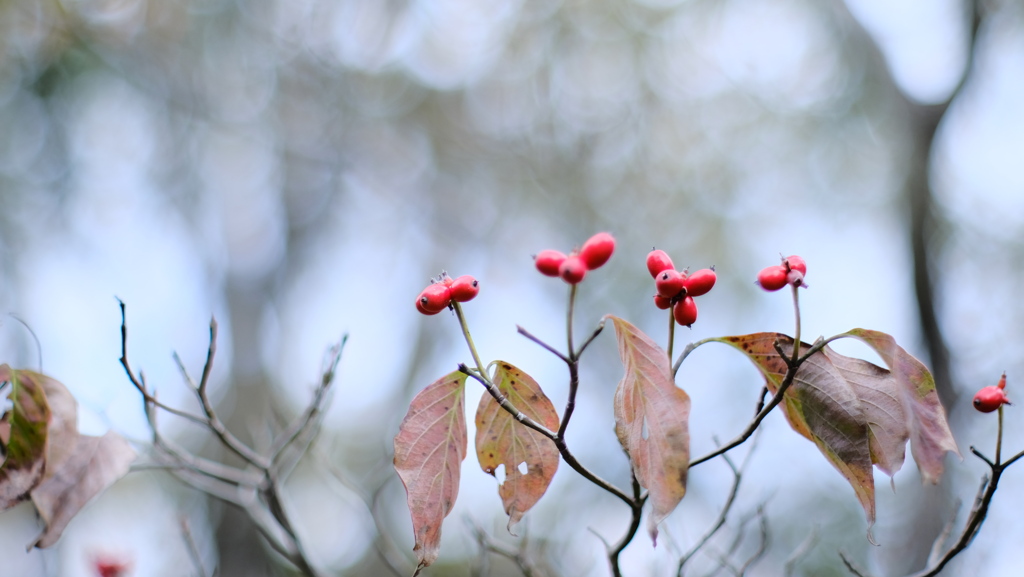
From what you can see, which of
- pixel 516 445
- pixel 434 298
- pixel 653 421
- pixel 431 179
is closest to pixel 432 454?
pixel 516 445

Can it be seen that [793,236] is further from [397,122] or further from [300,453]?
[300,453]

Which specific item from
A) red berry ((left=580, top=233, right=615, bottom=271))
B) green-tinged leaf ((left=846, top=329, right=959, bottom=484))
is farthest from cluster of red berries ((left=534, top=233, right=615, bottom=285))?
green-tinged leaf ((left=846, top=329, right=959, bottom=484))

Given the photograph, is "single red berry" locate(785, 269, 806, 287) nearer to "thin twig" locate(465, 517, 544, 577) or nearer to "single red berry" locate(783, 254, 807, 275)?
"single red berry" locate(783, 254, 807, 275)

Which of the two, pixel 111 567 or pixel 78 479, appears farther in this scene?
pixel 111 567

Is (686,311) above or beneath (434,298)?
above

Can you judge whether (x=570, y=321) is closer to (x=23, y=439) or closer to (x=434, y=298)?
(x=434, y=298)

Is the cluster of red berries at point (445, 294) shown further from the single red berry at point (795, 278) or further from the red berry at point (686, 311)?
the single red berry at point (795, 278)

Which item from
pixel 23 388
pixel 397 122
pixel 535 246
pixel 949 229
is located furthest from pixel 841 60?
pixel 23 388
